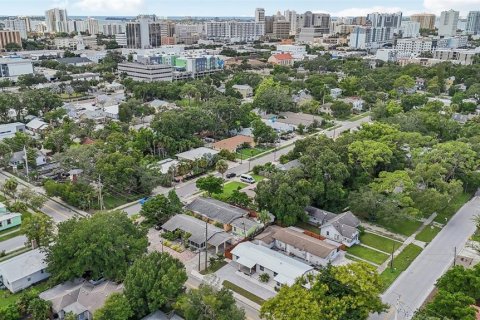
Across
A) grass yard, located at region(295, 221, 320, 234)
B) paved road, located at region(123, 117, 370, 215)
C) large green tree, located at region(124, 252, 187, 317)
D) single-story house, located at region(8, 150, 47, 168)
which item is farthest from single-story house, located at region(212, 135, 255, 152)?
large green tree, located at region(124, 252, 187, 317)

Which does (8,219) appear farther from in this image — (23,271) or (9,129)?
(9,129)

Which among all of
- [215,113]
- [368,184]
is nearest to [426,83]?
[215,113]

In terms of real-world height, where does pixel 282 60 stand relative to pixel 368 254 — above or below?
above

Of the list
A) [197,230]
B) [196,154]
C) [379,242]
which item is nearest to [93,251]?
[197,230]

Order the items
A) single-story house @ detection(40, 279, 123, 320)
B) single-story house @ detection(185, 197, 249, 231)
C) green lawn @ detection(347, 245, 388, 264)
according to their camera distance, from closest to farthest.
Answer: single-story house @ detection(40, 279, 123, 320), green lawn @ detection(347, 245, 388, 264), single-story house @ detection(185, 197, 249, 231)

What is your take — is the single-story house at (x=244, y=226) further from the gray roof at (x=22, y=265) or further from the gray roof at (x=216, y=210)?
the gray roof at (x=22, y=265)

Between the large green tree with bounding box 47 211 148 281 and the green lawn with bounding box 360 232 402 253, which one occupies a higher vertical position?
the large green tree with bounding box 47 211 148 281

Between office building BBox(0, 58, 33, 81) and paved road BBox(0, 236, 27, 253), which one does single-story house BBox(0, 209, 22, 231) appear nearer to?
paved road BBox(0, 236, 27, 253)
